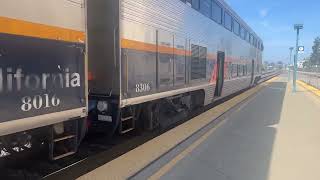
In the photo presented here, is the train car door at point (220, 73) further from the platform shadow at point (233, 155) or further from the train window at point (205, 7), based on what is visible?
the platform shadow at point (233, 155)

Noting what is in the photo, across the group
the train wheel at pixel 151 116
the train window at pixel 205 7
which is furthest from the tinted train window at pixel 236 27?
the train wheel at pixel 151 116

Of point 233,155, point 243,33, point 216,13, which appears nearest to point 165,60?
point 233,155

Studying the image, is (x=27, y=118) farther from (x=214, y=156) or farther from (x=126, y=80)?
(x=214, y=156)

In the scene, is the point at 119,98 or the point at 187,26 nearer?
the point at 119,98

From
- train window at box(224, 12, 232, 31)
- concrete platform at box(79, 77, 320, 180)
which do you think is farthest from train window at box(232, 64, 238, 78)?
concrete platform at box(79, 77, 320, 180)

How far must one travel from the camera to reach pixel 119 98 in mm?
6887

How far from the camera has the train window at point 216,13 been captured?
47.4ft

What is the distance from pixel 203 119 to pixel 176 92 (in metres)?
2.72

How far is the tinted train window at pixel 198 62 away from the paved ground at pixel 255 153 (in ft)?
5.15

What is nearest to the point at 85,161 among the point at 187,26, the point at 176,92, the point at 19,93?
the point at 19,93

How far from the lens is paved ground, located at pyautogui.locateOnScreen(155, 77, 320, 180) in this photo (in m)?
6.57

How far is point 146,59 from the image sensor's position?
26.2 feet

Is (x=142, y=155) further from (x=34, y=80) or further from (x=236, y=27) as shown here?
(x=236, y=27)

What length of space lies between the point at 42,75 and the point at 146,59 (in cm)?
333
